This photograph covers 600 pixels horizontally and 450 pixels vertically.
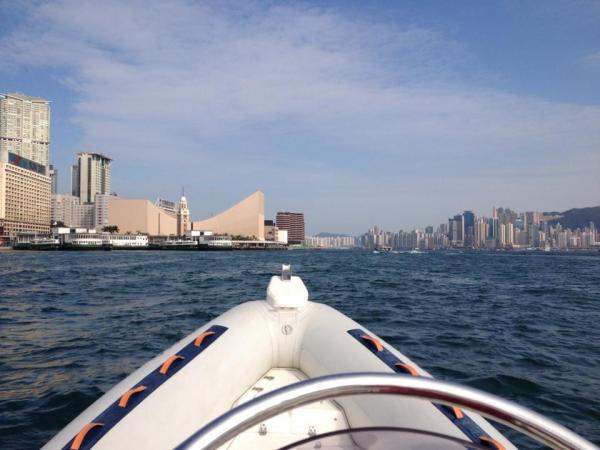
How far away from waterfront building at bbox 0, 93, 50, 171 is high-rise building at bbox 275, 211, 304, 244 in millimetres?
71844

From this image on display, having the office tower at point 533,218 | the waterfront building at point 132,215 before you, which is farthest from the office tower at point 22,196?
the office tower at point 533,218

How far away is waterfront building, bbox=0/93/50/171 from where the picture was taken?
121688 millimetres

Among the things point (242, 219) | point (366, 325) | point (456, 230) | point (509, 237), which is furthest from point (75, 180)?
point (366, 325)

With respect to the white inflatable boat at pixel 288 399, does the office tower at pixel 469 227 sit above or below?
above

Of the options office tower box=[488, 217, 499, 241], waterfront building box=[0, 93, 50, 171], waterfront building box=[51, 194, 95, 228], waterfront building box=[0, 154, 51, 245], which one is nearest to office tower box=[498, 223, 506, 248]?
office tower box=[488, 217, 499, 241]

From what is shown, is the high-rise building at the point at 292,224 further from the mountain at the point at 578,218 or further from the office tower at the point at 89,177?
the mountain at the point at 578,218

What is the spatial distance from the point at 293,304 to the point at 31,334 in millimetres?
4460

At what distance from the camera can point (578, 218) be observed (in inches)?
6117

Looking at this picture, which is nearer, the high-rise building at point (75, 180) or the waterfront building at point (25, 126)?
A: the waterfront building at point (25, 126)

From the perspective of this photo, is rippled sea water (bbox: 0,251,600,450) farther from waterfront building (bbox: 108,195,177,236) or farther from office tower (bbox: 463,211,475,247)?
office tower (bbox: 463,211,475,247)

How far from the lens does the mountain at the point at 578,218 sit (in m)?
150

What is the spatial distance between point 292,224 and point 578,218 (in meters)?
110

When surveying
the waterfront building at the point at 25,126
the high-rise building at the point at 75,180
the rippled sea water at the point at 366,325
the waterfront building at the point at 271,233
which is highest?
the waterfront building at the point at 25,126

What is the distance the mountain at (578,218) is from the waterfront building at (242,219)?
124122mm
